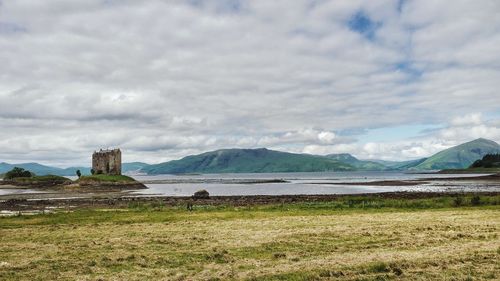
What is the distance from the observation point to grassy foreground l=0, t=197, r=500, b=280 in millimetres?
17266

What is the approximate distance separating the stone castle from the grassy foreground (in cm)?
14220

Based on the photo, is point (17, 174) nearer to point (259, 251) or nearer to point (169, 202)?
point (169, 202)

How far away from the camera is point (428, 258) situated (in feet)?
63.1

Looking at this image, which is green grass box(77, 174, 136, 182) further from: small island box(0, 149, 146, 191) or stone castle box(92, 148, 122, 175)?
stone castle box(92, 148, 122, 175)

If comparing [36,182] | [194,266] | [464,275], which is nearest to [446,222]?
[464,275]

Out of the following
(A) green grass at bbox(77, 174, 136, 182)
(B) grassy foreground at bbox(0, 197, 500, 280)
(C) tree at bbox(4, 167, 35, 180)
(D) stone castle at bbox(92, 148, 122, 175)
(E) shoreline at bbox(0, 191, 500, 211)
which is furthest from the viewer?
(C) tree at bbox(4, 167, 35, 180)

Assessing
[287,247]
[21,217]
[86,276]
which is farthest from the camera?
[21,217]

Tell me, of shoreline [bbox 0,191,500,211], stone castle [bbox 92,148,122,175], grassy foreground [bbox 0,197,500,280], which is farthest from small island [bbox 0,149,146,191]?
grassy foreground [bbox 0,197,500,280]

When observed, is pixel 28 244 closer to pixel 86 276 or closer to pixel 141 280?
pixel 86 276

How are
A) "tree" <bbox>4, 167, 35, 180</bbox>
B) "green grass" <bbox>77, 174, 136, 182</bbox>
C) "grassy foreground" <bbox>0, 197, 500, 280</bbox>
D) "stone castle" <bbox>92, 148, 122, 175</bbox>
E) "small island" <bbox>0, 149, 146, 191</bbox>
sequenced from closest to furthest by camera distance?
1. "grassy foreground" <bbox>0, 197, 500, 280</bbox>
2. "small island" <bbox>0, 149, 146, 191</bbox>
3. "green grass" <bbox>77, 174, 136, 182</bbox>
4. "stone castle" <bbox>92, 148, 122, 175</bbox>
5. "tree" <bbox>4, 167, 35, 180</bbox>

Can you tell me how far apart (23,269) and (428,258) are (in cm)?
1786

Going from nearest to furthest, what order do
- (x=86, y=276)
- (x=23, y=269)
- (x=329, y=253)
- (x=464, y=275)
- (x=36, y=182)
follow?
(x=464, y=275) < (x=86, y=276) < (x=23, y=269) < (x=329, y=253) < (x=36, y=182)

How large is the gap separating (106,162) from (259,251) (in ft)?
532

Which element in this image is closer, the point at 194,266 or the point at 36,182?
the point at 194,266
